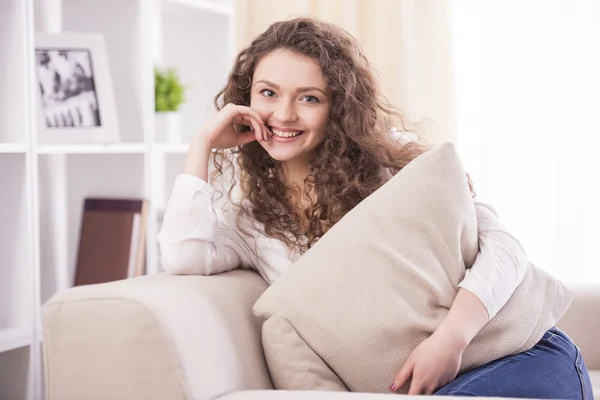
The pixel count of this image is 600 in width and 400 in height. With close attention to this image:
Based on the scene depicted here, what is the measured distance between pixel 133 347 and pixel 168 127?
160 cm

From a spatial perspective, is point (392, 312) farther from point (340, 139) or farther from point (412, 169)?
point (340, 139)

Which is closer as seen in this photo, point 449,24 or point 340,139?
point 340,139

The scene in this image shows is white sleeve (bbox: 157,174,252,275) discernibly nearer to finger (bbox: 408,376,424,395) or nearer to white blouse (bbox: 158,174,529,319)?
white blouse (bbox: 158,174,529,319)

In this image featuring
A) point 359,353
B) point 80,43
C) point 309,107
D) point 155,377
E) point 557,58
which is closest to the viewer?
point 155,377

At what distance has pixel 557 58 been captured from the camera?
2.94 m

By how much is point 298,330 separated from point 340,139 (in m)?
0.53

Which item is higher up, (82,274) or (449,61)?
(449,61)

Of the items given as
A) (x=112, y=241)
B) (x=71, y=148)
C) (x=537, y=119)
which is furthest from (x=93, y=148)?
(x=537, y=119)

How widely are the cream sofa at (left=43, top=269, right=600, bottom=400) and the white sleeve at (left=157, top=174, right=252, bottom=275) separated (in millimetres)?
244

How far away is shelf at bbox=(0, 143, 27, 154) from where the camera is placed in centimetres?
194

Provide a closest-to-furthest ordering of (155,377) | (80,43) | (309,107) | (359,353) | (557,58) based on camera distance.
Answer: (155,377) → (359,353) → (309,107) → (80,43) → (557,58)

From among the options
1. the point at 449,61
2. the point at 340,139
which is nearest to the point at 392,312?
the point at 340,139

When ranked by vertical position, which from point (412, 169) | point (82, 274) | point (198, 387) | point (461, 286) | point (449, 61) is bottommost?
point (82, 274)

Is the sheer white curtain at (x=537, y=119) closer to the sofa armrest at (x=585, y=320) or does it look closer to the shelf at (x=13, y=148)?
the sofa armrest at (x=585, y=320)
